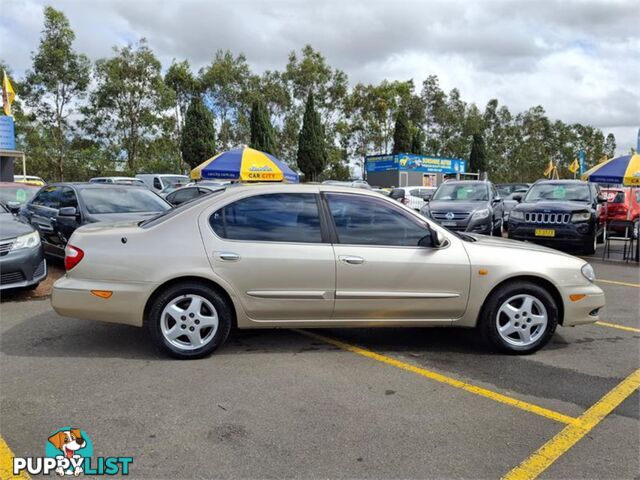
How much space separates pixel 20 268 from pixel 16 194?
5629mm

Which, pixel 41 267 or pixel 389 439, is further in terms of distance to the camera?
pixel 41 267

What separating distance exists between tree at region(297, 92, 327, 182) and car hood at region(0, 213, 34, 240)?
2971 cm

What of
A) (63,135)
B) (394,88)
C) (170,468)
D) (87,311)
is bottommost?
(170,468)

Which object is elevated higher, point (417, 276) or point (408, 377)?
point (417, 276)

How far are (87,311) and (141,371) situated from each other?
712mm

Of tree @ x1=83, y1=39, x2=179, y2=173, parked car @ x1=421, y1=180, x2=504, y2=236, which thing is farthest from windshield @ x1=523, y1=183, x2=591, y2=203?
tree @ x1=83, y1=39, x2=179, y2=173

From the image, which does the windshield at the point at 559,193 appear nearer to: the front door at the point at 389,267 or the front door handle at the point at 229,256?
the front door at the point at 389,267

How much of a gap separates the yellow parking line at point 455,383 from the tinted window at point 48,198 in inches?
235

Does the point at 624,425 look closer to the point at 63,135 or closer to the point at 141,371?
the point at 141,371

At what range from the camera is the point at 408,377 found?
4078mm

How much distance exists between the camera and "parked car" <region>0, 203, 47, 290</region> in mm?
6039

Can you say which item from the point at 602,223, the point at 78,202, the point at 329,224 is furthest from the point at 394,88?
the point at 329,224

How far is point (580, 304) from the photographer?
459 cm

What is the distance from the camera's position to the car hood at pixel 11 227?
624cm
